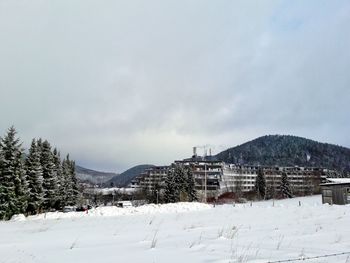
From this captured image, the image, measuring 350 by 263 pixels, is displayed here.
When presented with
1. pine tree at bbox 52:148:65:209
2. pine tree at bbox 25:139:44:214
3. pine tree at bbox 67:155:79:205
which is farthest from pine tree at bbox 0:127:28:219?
pine tree at bbox 67:155:79:205

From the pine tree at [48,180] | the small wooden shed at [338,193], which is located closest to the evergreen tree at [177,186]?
the pine tree at [48,180]

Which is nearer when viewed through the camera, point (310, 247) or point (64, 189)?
point (310, 247)

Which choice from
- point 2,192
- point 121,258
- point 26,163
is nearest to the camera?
point 121,258

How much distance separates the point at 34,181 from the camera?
184ft

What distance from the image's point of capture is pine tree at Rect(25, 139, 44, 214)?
55.4 m

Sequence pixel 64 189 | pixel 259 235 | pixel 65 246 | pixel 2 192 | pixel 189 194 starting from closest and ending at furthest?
pixel 65 246, pixel 259 235, pixel 2 192, pixel 64 189, pixel 189 194

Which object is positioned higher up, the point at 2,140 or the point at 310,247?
the point at 2,140

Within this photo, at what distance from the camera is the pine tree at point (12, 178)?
45.8 metres

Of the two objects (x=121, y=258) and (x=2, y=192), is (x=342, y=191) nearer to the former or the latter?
(x=2, y=192)

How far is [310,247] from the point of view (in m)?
Result: 9.30

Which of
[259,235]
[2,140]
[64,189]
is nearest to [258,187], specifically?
[64,189]

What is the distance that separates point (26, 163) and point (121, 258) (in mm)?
52974

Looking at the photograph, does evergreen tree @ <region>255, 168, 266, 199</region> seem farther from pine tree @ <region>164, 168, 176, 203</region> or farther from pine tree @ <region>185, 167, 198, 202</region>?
pine tree @ <region>164, 168, 176, 203</region>

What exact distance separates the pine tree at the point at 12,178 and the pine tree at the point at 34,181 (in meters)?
5.91
